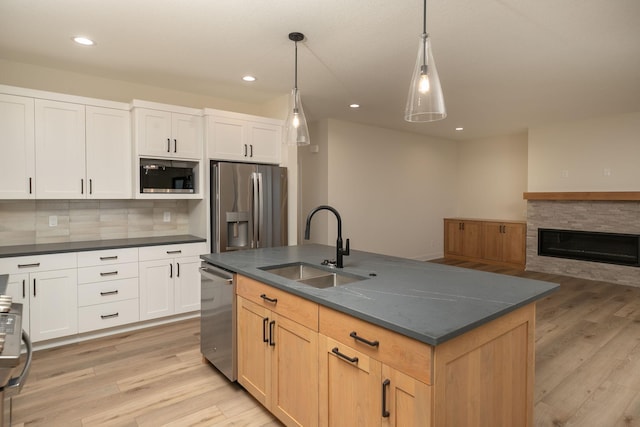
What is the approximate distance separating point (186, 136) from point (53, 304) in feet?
6.48

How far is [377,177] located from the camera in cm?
646

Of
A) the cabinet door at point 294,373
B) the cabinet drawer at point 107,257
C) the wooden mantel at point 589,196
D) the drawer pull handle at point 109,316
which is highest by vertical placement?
the wooden mantel at point 589,196

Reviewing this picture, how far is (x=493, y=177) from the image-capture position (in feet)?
24.2

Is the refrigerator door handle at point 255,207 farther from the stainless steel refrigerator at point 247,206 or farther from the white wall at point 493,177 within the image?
the white wall at point 493,177

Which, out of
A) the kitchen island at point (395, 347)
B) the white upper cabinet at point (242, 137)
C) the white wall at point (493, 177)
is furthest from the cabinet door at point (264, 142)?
the white wall at point (493, 177)

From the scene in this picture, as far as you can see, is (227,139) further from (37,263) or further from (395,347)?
(395,347)

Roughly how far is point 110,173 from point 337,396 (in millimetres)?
3133

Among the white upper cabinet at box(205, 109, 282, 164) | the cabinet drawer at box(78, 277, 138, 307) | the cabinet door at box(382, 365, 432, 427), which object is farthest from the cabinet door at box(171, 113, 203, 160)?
the cabinet door at box(382, 365, 432, 427)

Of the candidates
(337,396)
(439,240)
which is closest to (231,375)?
(337,396)

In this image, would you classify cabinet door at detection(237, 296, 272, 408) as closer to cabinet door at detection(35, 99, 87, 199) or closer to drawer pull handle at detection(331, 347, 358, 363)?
drawer pull handle at detection(331, 347, 358, 363)

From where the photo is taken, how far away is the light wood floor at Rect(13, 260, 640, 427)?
2197 mm

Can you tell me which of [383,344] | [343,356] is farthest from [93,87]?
[383,344]

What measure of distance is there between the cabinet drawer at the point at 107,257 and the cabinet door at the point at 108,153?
0.56 m

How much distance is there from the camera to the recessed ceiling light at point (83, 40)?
9.37 feet
